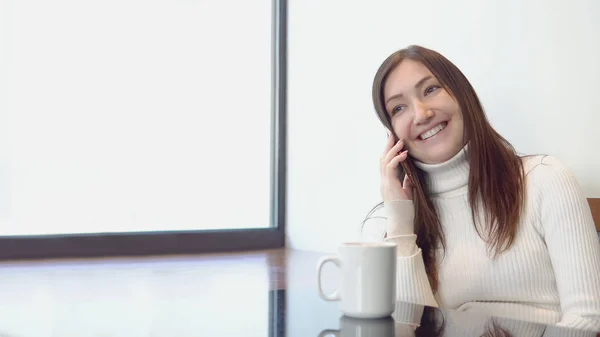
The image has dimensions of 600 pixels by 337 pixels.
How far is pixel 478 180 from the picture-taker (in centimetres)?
130

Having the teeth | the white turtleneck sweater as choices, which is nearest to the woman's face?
the teeth

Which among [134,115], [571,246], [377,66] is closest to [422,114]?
[571,246]

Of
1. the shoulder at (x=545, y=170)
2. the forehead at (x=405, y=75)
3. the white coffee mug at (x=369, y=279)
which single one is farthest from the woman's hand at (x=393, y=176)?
the white coffee mug at (x=369, y=279)

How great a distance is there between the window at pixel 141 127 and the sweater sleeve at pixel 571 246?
166 cm

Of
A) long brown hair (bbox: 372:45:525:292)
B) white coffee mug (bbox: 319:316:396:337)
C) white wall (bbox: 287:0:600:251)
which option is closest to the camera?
white coffee mug (bbox: 319:316:396:337)

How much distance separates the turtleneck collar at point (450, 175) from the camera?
1.35m

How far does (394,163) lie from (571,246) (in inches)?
14.8

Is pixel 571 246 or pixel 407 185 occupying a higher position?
pixel 407 185

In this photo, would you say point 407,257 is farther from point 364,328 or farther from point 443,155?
point 364,328

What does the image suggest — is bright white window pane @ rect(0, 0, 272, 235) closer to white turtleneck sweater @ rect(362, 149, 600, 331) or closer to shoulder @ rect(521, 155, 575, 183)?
white turtleneck sweater @ rect(362, 149, 600, 331)

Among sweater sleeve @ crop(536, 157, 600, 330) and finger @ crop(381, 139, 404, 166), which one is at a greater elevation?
finger @ crop(381, 139, 404, 166)

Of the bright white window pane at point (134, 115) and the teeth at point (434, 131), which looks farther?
the bright white window pane at point (134, 115)

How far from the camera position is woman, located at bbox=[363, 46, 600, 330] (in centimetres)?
117

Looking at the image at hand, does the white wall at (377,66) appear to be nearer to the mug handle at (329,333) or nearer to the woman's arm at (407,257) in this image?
the woman's arm at (407,257)
